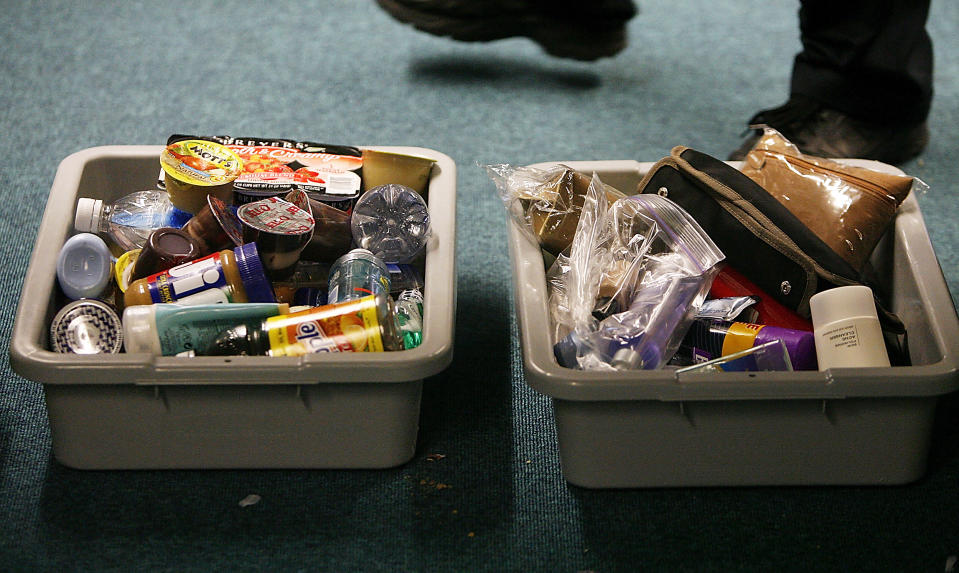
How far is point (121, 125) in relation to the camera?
5.75ft

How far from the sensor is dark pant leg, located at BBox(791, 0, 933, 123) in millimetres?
1591

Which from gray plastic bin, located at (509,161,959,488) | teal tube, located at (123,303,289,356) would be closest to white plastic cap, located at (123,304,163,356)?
teal tube, located at (123,303,289,356)

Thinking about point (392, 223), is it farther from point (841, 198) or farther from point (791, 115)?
point (791, 115)

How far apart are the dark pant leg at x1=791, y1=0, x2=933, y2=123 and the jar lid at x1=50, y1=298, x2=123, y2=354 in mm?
1201

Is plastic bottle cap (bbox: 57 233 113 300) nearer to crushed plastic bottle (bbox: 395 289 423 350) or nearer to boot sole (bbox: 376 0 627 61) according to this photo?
crushed plastic bottle (bbox: 395 289 423 350)

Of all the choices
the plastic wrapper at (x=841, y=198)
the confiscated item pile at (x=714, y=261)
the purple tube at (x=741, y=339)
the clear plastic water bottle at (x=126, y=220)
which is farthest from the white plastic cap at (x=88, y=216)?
the plastic wrapper at (x=841, y=198)

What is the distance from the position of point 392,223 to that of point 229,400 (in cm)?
31

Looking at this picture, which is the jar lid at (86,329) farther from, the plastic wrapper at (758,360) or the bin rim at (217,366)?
the plastic wrapper at (758,360)

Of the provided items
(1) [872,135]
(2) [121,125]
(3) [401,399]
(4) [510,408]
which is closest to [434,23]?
(2) [121,125]

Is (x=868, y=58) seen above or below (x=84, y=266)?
above

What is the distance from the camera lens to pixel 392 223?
1198 mm

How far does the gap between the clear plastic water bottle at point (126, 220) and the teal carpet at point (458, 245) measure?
0.70ft

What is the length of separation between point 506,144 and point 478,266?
37cm

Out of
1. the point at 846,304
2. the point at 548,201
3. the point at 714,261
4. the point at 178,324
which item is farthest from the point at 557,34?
the point at 178,324
